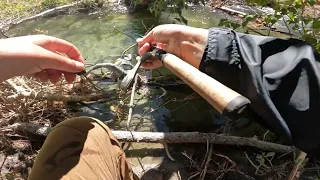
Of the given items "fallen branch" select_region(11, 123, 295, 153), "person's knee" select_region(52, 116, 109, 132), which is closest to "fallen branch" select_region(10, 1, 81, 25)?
"fallen branch" select_region(11, 123, 295, 153)

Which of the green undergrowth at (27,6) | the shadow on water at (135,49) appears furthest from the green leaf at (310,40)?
the green undergrowth at (27,6)

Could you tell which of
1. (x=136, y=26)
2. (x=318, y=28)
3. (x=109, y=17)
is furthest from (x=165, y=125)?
(x=109, y=17)

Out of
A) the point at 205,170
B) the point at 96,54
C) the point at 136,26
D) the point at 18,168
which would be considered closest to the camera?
the point at 205,170

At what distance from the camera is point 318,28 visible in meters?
2.14

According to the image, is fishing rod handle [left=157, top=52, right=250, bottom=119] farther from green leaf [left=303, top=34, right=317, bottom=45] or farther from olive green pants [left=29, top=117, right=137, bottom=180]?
green leaf [left=303, top=34, right=317, bottom=45]

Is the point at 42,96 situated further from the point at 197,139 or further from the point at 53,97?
the point at 197,139

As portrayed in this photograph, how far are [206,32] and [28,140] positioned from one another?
1.37 meters

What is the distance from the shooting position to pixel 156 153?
7.17ft

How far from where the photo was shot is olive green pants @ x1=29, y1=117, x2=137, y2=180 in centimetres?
130

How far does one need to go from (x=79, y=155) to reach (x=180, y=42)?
0.79m

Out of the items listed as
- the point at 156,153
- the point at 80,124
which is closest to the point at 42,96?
the point at 156,153

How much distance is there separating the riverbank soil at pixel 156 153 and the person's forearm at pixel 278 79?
46 cm

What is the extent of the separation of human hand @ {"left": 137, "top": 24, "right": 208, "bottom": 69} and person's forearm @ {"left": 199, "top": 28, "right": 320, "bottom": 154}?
171mm

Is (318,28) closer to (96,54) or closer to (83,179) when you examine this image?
(83,179)
